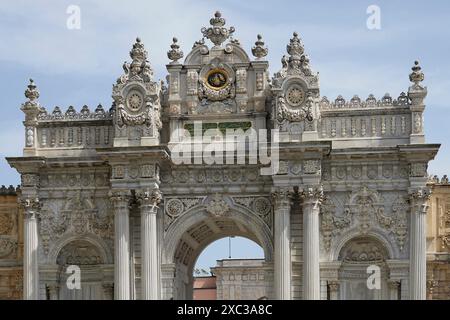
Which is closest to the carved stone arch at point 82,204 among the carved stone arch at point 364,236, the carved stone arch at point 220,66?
the carved stone arch at point 220,66

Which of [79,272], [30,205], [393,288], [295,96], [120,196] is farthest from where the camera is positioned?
[79,272]

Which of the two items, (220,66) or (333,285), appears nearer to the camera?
(333,285)

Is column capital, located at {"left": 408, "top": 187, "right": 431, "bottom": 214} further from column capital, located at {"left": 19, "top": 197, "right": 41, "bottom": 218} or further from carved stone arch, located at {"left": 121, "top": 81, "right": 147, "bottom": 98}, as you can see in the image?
column capital, located at {"left": 19, "top": 197, "right": 41, "bottom": 218}

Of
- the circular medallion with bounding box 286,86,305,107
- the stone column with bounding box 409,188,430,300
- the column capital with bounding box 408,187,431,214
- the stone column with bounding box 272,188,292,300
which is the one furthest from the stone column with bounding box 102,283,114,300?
the column capital with bounding box 408,187,431,214

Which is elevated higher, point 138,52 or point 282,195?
point 138,52

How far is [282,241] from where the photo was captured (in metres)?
54.2

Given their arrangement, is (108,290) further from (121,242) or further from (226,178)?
(226,178)

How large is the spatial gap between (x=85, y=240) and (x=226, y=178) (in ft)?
20.5

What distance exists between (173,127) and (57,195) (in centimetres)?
547

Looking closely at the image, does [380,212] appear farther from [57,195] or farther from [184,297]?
[57,195]

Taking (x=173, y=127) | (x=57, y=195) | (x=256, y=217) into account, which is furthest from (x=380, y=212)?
(x=57, y=195)

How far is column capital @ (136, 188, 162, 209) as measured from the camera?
179 ft

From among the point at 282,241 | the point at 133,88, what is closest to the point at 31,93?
the point at 133,88

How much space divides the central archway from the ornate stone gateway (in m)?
0.08
